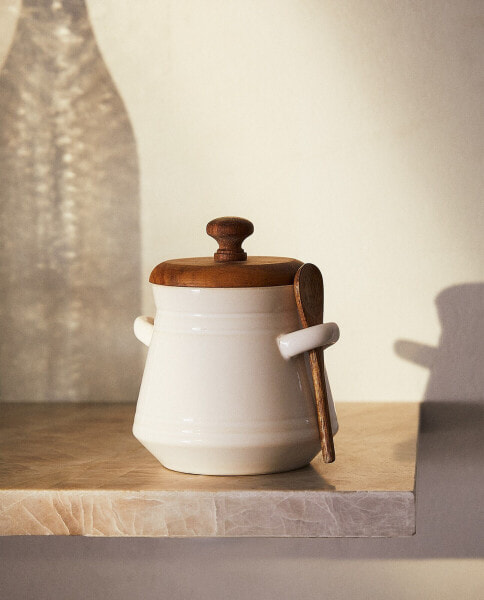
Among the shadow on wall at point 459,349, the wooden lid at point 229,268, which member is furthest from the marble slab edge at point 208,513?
the shadow on wall at point 459,349

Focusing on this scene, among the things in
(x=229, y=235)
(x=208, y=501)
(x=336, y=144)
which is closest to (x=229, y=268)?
(x=229, y=235)

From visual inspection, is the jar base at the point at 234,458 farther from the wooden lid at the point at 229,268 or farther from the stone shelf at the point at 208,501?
the wooden lid at the point at 229,268

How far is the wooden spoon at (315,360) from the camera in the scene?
2.05 feet

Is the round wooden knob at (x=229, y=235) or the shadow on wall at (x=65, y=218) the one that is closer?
the round wooden knob at (x=229, y=235)

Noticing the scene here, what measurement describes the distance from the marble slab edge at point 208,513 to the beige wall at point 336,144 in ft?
1.13

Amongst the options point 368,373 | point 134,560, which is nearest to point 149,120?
point 368,373

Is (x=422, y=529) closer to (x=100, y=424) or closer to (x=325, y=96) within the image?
(x=100, y=424)

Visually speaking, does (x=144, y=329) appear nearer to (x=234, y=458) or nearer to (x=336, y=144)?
(x=234, y=458)

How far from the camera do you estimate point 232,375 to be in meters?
0.61

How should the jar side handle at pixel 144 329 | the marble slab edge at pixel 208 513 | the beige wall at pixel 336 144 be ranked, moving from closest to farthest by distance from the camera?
the marble slab edge at pixel 208 513, the jar side handle at pixel 144 329, the beige wall at pixel 336 144

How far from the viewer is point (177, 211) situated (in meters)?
0.93

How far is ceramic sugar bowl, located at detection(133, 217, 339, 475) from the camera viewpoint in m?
0.61

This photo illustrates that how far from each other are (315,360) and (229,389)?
64mm

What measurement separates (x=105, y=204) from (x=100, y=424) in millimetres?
240
